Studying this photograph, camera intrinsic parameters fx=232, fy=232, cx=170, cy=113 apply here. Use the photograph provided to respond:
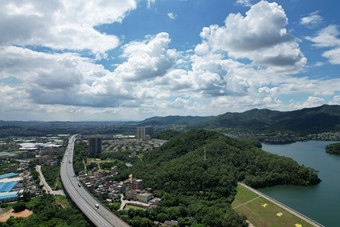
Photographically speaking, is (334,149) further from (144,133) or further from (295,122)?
(295,122)

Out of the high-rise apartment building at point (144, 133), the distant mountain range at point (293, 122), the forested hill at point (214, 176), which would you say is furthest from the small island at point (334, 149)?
the high-rise apartment building at point (144, 133)

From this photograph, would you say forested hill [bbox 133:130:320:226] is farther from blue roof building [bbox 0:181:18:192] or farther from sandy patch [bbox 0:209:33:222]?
blue roof building [bbox 0:181:18:192]

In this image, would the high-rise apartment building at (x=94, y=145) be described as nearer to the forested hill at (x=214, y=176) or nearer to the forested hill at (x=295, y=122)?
the forested hill at (x=214, y=176)

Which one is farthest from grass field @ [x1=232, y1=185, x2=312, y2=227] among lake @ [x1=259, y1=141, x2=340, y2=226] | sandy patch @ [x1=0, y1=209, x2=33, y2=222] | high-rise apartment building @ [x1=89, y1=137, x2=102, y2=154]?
high-rise apartment building @ [x1=89, y1=137, x2=102, y2=154]

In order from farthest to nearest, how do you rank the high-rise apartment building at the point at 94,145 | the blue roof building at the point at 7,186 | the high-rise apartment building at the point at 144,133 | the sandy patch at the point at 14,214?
the high-rise apartment building at the point at 144,133 < the high-rise apartment building at the point at 94,145 < the blue roof building at the point at 7,186 < the sandy patch at the point at 14,214

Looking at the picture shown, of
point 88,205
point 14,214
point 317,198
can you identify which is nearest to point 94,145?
point 14,214
